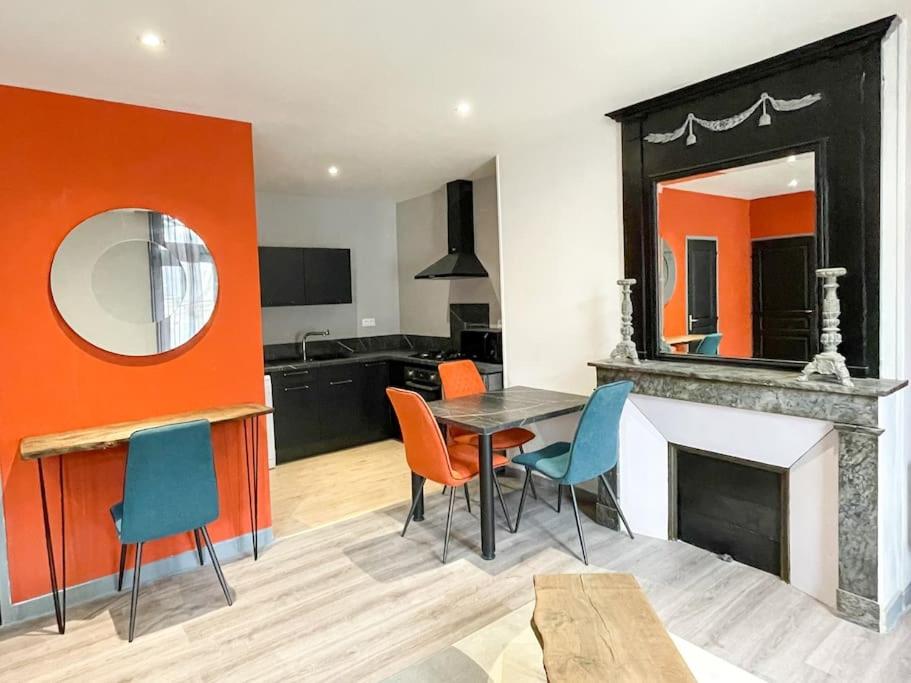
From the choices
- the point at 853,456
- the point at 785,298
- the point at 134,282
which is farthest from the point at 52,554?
the point at 785,298

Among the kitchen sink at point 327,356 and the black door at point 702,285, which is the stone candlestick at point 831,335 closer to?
the black door at point 702,285

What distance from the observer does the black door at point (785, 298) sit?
9.17 feet

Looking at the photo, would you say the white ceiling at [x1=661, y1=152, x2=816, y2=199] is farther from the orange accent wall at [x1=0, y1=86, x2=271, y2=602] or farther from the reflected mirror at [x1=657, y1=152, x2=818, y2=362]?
the orange accent wall at [x1=0, y1=86, x2=271, y2=602]

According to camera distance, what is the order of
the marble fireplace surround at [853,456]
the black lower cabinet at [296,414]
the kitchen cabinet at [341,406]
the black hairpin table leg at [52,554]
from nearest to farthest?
the marble fireplace surround at [853,456] → the black hairpin table leg at [52,554] → the black lower cabinet at [296,414] → the kitchen cabinet at [341,406]

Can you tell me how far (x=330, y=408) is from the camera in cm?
545

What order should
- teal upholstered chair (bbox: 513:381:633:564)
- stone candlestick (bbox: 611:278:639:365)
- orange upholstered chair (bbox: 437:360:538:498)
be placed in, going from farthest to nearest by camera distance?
orange upholstered chair (bbox: 437:360:538:498), stone candlestick (bbox: 611:278:639:365), teal upholstered chair (bbox: 513:381:633:564)

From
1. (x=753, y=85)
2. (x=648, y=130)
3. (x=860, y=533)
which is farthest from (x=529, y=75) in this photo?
(x=860, y=533)

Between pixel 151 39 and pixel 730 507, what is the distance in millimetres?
3590

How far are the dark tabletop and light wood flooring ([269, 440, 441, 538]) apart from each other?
3.27 ft

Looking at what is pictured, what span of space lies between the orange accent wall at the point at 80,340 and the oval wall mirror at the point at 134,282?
0.06 metres

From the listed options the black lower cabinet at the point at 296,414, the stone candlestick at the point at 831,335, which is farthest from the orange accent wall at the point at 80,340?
the stone candlestick at the point at 831,335

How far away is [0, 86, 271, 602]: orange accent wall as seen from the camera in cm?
276

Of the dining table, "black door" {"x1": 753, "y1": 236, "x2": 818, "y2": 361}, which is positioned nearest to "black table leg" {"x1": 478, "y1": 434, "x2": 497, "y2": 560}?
the dining table

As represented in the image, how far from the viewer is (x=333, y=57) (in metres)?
2.59
